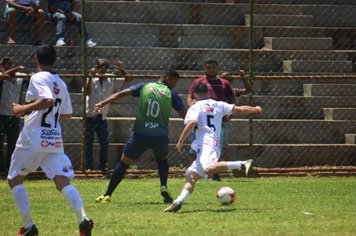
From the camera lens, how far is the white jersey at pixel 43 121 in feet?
31.2

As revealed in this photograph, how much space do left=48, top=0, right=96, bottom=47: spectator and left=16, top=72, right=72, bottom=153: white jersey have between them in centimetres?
993

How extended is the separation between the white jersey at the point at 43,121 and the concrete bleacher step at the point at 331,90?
1106cm

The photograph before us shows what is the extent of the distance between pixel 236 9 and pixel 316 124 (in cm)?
391

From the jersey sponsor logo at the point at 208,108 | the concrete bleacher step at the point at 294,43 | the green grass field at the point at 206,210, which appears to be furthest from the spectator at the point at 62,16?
the jersey sponsor logo at the point at 208,108

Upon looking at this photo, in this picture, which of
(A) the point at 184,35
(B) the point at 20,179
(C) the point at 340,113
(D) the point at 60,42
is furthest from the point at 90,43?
(B) the point at 20,179

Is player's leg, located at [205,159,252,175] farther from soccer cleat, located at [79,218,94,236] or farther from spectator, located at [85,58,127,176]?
spectator, located at [85,58,127,176]

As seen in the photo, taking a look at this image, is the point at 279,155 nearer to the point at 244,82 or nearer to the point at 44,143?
the point at 244,82

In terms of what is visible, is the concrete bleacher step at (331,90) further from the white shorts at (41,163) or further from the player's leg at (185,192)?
the white shorts at (41,163)

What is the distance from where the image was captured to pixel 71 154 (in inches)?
711

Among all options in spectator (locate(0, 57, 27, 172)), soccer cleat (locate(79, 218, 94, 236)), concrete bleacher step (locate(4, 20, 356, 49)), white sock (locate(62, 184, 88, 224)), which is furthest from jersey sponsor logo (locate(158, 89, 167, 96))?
concrete bleacher step (locate(4, 20, 356, 49))

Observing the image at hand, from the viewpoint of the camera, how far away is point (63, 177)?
9539mm

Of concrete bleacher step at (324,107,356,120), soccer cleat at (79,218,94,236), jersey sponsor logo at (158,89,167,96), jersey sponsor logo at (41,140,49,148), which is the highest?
jersey sponsor logo at (158,89,167,96)

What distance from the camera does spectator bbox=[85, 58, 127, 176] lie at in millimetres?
17719

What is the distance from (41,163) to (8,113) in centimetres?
802
